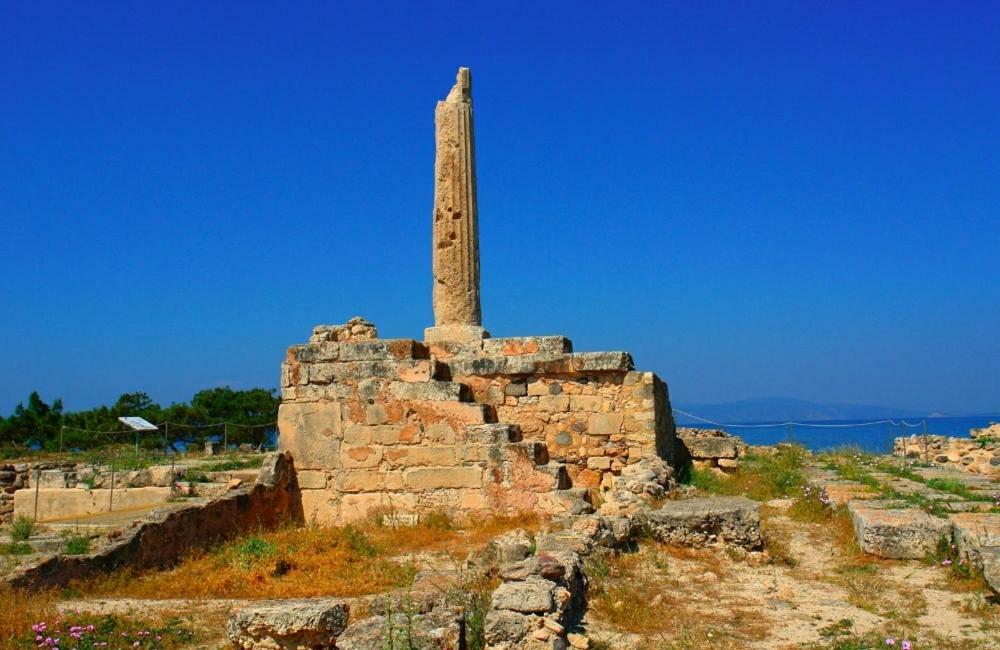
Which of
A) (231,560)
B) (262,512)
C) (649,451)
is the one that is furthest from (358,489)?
(649,451)

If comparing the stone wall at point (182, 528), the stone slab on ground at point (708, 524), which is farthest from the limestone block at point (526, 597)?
the stone wall at point (182, 528)

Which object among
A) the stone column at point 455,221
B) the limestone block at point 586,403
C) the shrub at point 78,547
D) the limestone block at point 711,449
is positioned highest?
the stone column at point 455,221

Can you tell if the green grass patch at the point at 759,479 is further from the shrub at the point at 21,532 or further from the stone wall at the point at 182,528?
the shrub at the point at 21,532

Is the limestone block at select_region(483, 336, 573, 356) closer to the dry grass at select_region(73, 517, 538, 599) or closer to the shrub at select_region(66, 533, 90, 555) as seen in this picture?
the dry grass at select_region(73, 517, 538, 599)

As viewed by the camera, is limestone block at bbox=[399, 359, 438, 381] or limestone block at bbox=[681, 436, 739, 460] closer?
limestone block at bbox=[399, 359, 438, 381]

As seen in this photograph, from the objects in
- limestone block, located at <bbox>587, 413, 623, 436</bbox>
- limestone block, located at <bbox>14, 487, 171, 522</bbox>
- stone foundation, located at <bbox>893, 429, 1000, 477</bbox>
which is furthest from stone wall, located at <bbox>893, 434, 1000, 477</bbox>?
limestone block, located at <bbox>14, 487, 171, 522</bbox>

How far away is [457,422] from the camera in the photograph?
9203 millimetres

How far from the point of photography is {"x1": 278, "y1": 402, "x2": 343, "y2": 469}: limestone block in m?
9.51

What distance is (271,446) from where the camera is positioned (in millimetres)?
26016

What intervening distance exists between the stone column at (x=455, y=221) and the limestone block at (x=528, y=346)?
136 centimetres

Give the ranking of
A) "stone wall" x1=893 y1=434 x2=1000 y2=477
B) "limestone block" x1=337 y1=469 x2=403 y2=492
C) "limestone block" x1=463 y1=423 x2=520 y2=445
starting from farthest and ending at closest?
"stone wall" x1=893 y1=434 x2=1000 y2=477 → "limestone block" x1=337 y1=469 x2=403 y2=492 → "limestone block" x1=463 y1=423 x2=520 y2=445

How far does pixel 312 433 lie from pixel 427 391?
4.69ft

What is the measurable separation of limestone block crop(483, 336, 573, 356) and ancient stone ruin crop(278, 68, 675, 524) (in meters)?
0.01

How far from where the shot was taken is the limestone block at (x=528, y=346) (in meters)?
10.1
